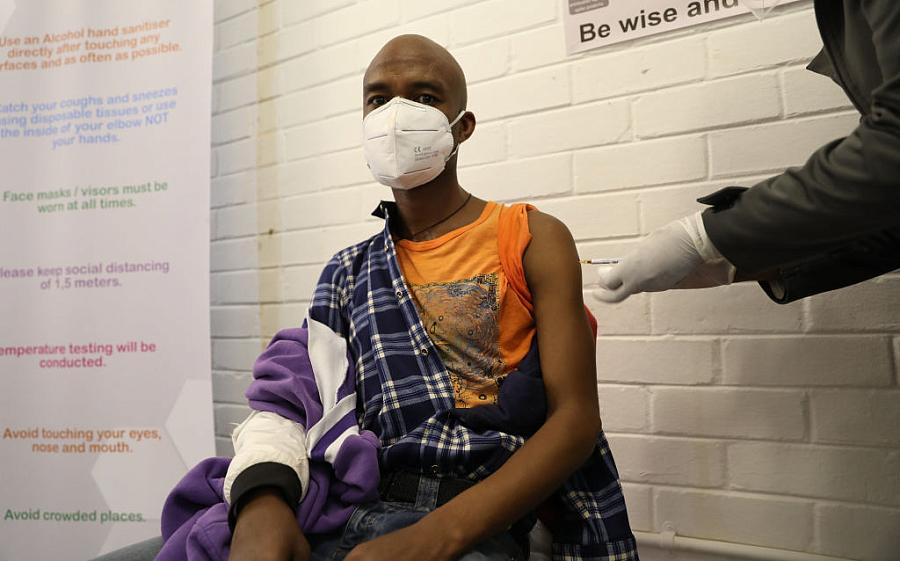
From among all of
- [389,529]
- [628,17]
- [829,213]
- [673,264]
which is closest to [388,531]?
[389,529]

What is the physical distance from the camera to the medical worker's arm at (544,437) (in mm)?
758

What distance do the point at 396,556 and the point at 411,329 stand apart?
377 mm

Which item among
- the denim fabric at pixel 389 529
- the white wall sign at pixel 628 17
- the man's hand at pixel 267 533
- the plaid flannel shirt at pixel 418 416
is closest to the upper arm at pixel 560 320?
the plaid flannel shirt at pixel 418 416

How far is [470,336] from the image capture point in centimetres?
98

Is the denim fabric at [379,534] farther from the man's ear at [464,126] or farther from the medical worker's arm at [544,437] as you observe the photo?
the man's ear at [464,126]

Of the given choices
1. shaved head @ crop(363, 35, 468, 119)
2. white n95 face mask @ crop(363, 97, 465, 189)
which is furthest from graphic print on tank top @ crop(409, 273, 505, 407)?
shaved head @ crop(363, 35, 468, 119)

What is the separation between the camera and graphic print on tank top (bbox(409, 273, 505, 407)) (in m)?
0.97

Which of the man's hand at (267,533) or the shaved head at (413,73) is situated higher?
the shaved head at (413,73)

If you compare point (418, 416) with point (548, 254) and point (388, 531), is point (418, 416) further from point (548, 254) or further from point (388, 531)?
point (548, 254)

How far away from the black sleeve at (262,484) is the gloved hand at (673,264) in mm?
641

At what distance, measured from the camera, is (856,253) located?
0.95 metres

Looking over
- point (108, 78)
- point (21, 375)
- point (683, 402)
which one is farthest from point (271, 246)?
point (683, 402)

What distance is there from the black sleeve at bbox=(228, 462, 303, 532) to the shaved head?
693 millimetres

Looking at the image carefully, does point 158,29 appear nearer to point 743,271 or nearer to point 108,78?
point 108,78
